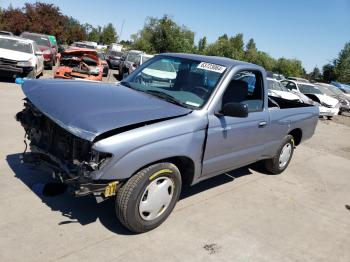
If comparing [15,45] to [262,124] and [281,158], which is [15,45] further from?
[262,124]

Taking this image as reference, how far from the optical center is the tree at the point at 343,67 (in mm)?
58031

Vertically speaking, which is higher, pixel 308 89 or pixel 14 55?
pixel 14 55

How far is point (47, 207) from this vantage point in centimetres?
417

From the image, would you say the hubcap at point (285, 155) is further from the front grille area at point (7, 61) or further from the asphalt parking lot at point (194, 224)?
the front grille area at point (7, 61)

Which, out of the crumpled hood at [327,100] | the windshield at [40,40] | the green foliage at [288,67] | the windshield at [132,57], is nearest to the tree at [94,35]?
the green foliage at [288,67]

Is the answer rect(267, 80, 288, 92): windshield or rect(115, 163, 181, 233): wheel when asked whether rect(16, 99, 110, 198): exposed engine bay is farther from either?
rect(267, 80, 288, 92): windshield

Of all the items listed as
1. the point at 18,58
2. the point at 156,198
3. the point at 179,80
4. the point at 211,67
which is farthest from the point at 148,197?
the point at 18,58

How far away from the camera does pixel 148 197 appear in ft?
12.6

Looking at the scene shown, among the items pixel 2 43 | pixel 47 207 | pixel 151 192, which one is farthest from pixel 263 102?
pixel 2 43

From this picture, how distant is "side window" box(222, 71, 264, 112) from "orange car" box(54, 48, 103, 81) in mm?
9168

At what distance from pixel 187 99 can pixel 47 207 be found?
201 centimetres

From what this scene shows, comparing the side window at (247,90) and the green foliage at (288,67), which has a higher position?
the side window at (247,90)

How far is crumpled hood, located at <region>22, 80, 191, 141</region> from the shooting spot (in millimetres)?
3387

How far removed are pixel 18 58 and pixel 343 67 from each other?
5578 centimetres
